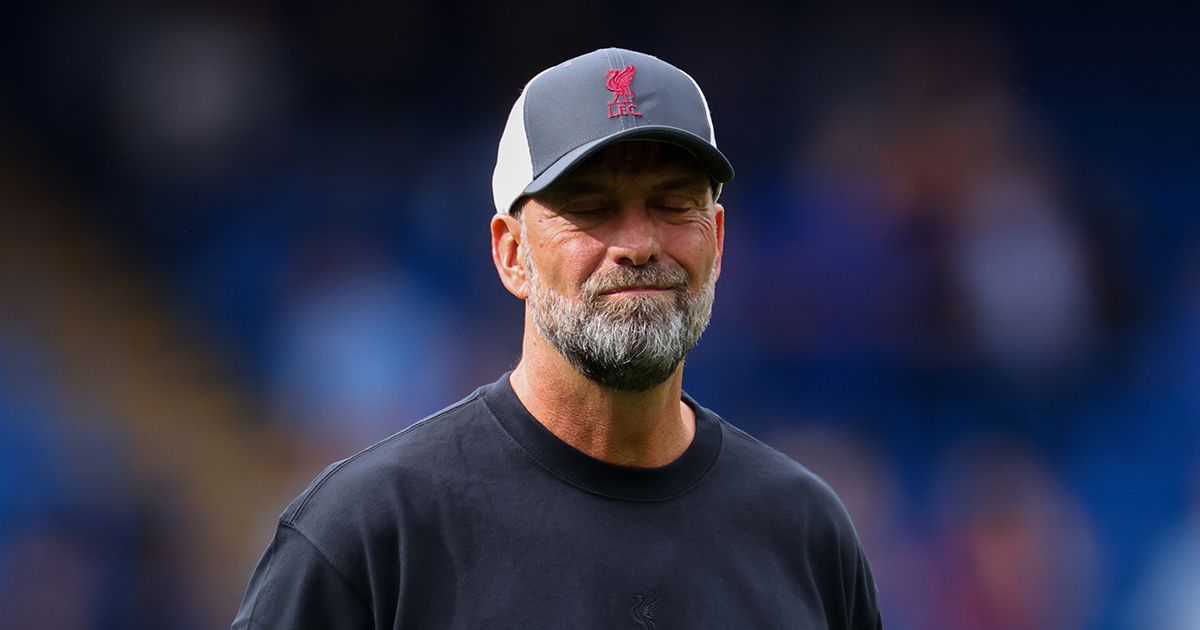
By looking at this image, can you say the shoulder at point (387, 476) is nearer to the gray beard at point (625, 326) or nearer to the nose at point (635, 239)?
the gray beard at point (625, 326)

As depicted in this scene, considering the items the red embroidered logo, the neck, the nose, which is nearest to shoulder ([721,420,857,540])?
the neck

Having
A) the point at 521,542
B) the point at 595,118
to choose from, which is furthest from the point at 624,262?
the point at 521,542

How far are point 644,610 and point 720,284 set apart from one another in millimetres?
2665

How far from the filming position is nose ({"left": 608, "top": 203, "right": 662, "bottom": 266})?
1.90 m

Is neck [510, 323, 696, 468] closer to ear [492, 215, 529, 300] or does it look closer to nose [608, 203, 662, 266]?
ear [492, 215, 529, 300]

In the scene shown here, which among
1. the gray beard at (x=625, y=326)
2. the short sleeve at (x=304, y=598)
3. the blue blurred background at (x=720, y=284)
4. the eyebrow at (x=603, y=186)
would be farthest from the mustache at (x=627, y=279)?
the blue blurred background at (x=720, y=284)

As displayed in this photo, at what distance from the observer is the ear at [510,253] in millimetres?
2055

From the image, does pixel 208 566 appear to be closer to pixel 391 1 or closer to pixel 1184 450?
pixel 391 1

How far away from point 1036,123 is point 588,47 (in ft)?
5.32

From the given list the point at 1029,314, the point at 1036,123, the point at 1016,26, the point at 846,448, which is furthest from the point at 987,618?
the point at 1016,26

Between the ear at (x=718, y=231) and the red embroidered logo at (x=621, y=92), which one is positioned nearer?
the red embroidered logo at (x=621, y=92)

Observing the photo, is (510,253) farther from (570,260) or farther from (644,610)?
(644,610)

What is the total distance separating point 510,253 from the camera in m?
2.10

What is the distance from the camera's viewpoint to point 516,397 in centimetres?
203
